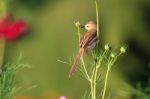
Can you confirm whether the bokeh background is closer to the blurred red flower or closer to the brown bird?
the blurred red flower

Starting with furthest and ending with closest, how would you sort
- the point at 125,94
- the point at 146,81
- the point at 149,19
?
1. the point at 149,19
2. the point at 146,81
3. the point at 125,94

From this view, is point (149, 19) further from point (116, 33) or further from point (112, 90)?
point (112, 90)

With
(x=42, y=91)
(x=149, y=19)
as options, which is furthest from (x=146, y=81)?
(x=42, y=91)

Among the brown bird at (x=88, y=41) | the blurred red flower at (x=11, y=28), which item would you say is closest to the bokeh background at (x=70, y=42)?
the blurred red flower at (x=11, y=28)

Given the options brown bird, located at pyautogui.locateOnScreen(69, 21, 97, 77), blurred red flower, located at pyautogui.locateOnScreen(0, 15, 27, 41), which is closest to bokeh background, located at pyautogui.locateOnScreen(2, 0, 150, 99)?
blurred red flower, located at pyautogui.locateOnScreen(0, 15, 27, 41)

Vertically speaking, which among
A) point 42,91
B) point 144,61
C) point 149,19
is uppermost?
point 149,19

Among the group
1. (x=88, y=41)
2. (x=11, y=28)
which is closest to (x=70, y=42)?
(x=11, y=28)

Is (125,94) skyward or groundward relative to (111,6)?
groundward
